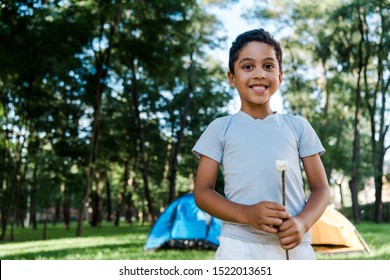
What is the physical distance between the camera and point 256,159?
1.29 metres

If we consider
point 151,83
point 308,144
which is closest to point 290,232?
point 308,144

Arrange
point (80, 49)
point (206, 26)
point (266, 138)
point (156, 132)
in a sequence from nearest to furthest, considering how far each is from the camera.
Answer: point (266, 138) → point (80, 49) → point (206, 26) → point (156, 132)

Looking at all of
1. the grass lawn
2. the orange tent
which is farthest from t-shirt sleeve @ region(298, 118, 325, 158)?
the orange tent

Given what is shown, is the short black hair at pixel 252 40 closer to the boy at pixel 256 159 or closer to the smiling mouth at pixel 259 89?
the boy at pixel 256 159

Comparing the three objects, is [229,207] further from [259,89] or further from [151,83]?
[151,83]

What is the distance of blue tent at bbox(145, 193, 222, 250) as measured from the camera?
7.20m

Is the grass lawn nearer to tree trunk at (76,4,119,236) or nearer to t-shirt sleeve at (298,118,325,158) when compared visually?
tree trunk at (76,4,119,236)

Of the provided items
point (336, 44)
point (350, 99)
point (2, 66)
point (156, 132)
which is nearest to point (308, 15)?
point (336, 44)

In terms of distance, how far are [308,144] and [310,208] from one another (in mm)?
A: 189

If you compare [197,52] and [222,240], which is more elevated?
[197,52]

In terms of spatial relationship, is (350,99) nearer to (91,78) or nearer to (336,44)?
(336,44)

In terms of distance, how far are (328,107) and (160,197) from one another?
7.37 m

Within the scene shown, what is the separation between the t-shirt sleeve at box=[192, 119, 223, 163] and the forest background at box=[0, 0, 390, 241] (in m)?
5.93
